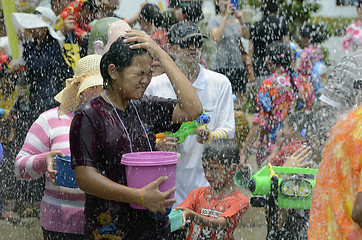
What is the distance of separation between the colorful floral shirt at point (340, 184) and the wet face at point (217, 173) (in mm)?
1298

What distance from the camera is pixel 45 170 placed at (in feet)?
11.1

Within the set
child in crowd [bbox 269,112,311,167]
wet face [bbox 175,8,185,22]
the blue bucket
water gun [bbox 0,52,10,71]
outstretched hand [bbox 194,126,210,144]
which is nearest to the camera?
the blue bucket

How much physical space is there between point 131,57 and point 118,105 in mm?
244

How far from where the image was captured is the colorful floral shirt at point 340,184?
230cm

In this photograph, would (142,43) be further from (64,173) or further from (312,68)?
(312,68)

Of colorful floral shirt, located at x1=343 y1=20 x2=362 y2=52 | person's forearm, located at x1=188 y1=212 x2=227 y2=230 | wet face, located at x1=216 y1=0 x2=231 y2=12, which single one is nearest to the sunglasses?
person's forearm, located at x1=188 y1=212 x2=227 y2=230

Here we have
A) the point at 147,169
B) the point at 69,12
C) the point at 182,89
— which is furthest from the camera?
the point at 69,12

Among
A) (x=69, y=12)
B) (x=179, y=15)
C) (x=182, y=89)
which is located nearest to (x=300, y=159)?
(x=182, y=89)

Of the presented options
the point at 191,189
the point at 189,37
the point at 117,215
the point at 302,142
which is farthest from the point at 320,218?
the point at 302,142

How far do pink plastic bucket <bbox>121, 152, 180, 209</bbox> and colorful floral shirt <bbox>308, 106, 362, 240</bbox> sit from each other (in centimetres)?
65

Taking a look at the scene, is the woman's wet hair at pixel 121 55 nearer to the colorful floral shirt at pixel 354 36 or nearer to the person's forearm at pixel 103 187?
the person's forearm at pixel 103 187

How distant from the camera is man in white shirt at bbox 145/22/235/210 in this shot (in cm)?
423

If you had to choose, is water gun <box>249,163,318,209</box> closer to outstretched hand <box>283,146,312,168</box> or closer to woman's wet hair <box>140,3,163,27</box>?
outstretched hand <box>283,146,312,168</box>

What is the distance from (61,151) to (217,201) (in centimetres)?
112
